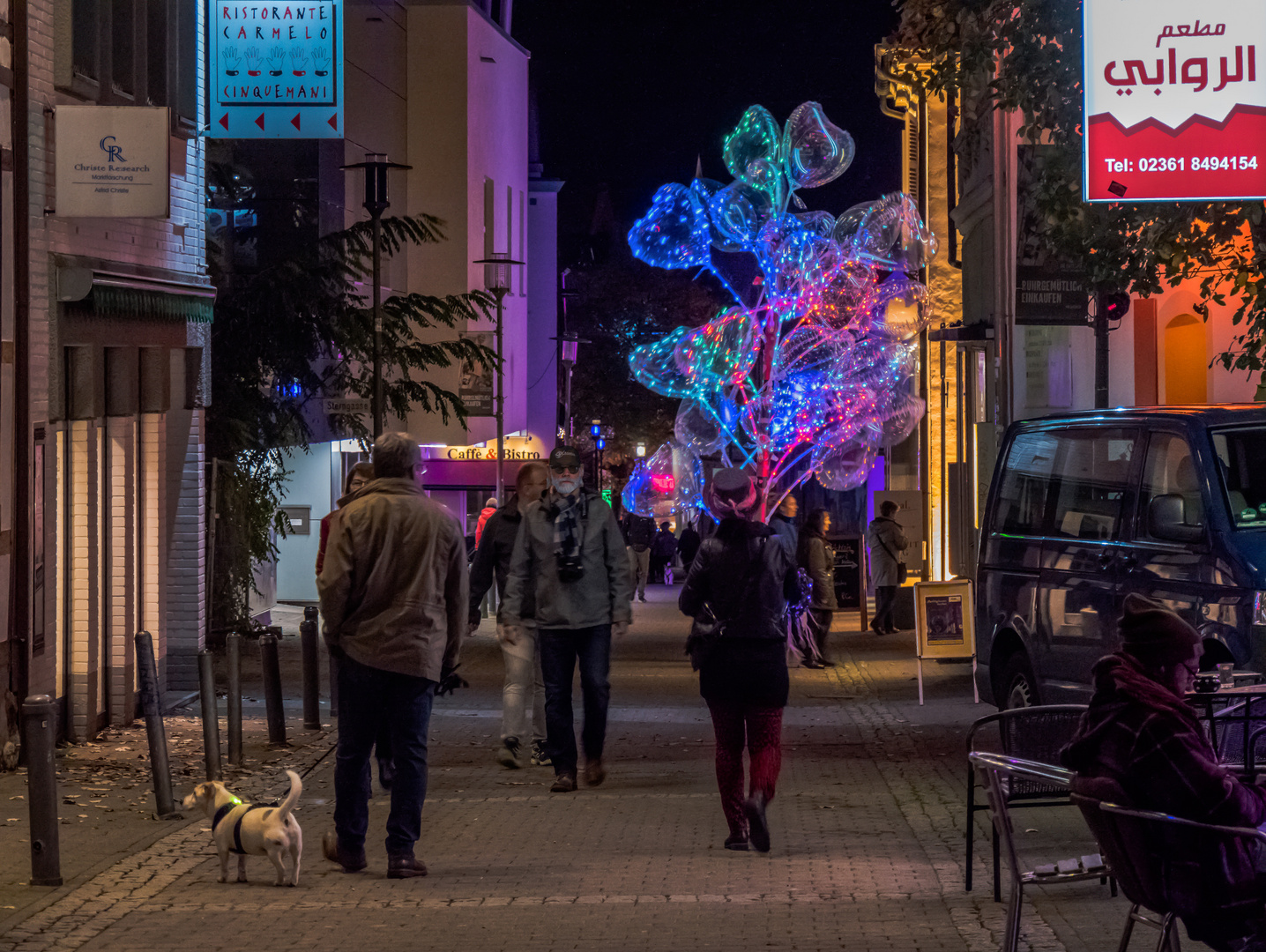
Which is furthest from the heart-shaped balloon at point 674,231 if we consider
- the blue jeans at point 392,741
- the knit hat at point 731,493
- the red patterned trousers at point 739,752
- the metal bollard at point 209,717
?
the blue jeans at point 392,741

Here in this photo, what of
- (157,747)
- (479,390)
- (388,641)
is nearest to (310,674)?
(157,747)

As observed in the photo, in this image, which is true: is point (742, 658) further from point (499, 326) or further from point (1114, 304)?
point (499, 326)

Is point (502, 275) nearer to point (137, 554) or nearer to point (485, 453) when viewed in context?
point (485, 453)

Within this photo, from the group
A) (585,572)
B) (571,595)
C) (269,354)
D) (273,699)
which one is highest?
(269,354)

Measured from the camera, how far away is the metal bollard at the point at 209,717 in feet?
32.6

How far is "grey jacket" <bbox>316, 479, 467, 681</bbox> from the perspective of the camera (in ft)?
24.7

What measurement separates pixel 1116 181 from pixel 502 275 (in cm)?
3013

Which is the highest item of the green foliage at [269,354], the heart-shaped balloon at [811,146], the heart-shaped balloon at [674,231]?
the heart-shaped balloon at [811,146]

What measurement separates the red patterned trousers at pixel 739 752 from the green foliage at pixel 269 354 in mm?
11745

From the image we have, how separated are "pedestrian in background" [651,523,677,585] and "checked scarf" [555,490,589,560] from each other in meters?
28.8

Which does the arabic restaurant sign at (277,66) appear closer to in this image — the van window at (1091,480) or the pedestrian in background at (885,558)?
the van window at (1091,480)

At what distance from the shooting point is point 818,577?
19.4 m

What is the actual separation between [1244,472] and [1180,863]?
4.95 meters

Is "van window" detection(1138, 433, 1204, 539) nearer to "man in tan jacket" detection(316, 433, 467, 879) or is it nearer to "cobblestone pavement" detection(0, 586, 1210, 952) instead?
"cobblestone pavement" detection(0, 586, 1210, 952)
